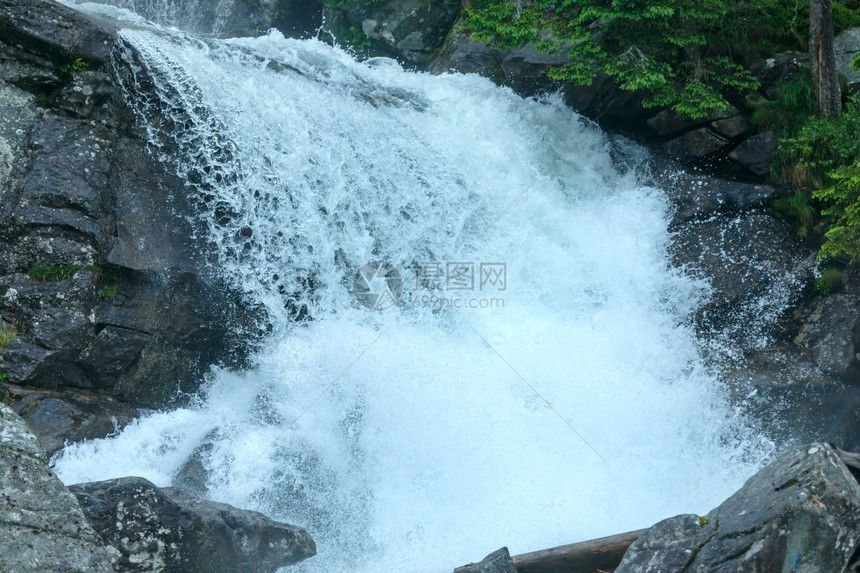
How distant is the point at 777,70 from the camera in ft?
34.3

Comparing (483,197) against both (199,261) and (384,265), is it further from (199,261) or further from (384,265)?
(199,261)

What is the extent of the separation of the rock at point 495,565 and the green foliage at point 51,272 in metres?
5.00

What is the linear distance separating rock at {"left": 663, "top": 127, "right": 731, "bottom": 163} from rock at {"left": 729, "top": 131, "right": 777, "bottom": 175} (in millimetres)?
273

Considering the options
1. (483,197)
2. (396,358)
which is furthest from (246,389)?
(483,197)

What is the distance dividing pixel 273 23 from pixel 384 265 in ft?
23.6

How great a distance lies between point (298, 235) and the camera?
891 centimetres

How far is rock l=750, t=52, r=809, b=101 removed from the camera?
33.8 ft

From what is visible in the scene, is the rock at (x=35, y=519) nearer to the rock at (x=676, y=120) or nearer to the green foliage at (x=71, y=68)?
the green foliage at (x=71, y=68)

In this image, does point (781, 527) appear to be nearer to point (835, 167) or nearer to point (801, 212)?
point (801, 212)

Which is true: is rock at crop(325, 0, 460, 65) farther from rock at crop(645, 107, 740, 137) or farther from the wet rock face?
the wet rock face

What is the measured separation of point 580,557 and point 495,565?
33.0 inches

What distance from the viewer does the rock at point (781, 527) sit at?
437 centimetres

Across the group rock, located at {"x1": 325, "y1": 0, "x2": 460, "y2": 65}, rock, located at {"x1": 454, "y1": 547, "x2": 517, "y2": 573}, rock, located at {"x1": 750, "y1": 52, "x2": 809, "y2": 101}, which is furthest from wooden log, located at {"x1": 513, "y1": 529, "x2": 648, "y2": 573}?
rock, located at {"x1": 325, "y1": 0, "x2": 460, "y2": 65}

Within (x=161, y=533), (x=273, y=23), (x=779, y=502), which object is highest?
(x=273, y=23)
